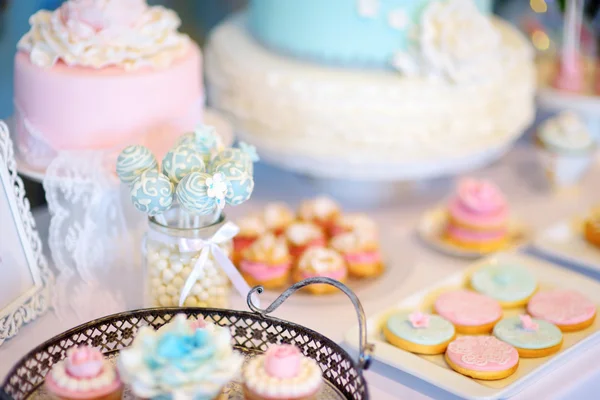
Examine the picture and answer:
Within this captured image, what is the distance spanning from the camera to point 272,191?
1895mm

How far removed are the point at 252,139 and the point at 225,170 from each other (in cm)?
50

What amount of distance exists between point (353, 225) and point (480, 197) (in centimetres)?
28

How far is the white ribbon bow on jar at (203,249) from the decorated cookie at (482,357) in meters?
0.32

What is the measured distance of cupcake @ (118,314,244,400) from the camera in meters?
0.94

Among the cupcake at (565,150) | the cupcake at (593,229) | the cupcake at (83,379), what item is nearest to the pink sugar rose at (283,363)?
the cupcake at (83,379)

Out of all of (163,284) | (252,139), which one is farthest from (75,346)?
(252,139)

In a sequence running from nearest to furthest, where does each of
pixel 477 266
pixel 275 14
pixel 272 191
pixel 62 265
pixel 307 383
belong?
pixel 307 383, pixel 62 265, pixel 477 266, pixel 275 14, pixel 272 191

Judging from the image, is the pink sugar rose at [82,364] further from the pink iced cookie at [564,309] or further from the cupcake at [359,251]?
the pink iced cookie at [564,309]

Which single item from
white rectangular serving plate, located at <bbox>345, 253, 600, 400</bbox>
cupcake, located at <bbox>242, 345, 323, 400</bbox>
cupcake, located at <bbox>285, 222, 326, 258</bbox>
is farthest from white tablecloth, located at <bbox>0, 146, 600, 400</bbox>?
cupcake, located at <bbox>242, 345, 323, 400</bbox>

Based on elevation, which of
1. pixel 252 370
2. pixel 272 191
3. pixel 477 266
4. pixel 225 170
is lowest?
pixel 272 191

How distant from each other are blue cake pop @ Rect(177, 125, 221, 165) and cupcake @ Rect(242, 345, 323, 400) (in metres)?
0.34

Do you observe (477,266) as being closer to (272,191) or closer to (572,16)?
(272,191)

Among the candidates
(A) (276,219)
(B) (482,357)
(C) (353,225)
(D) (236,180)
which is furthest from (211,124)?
(B) (482,357)

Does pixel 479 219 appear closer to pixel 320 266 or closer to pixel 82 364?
pixel 320 266
